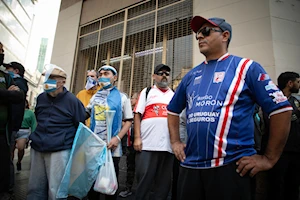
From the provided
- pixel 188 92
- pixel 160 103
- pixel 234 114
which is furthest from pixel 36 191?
pixel 234 114

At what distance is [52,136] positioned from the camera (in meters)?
2.05

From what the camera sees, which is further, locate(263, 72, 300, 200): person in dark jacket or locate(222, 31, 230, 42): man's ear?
locate(263, 72, 300, 200): person in dark jacket

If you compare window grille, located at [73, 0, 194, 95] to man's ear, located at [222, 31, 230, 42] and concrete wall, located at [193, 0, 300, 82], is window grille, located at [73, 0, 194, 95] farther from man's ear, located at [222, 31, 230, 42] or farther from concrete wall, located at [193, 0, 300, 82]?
man's ear, located at [222, 31, 230, 42]

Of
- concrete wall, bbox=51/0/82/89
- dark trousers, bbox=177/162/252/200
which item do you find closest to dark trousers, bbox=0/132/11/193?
dark trousers, bbox=177/162/252/200

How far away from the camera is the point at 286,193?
2484 millimetres

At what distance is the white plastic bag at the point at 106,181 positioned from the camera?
1906 millimetres

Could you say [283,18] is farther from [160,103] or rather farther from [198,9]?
[160,103]

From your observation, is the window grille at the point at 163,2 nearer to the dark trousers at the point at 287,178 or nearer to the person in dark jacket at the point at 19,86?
the person in dark jacket at the point at 19,86

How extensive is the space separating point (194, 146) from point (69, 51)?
8.23 meters

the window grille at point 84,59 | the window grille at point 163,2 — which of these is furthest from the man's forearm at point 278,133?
the window grille at point 84,59

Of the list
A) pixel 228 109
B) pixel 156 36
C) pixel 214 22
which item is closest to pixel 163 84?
pixel 214 22

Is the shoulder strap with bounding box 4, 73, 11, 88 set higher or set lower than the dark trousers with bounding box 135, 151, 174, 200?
higher

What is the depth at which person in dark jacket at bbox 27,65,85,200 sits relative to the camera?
2.02 metres

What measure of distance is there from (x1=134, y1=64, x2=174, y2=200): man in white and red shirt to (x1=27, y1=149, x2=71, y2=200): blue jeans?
0.85 meters
